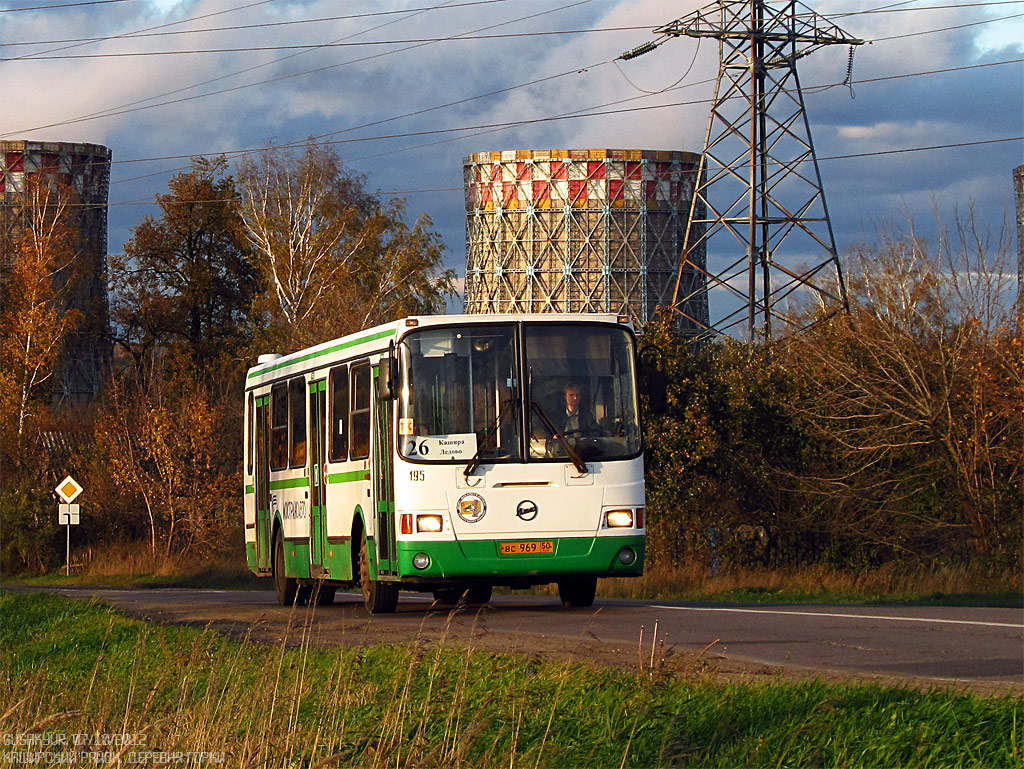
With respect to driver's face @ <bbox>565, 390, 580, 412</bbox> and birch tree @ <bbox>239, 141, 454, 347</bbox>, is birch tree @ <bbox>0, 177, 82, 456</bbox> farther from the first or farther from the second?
driver's face @ <bbox>565, 390, 580, 412</bbox>

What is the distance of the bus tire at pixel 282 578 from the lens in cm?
2172

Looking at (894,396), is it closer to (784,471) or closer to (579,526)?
(784,471)

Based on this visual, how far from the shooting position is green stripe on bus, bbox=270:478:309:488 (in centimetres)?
2062

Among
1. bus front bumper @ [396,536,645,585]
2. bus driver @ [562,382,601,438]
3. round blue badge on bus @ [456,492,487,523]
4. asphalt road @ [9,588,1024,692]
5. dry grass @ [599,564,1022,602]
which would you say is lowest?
dry grass @ [599,564,1022,602]

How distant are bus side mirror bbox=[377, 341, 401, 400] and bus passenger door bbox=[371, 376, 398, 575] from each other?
0.12 meters

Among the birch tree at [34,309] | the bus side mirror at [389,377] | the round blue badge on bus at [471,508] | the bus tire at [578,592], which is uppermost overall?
the birch tree at [34,309]

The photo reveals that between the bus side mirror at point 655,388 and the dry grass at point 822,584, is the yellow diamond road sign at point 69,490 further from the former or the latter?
the bus side mirror at point 655,388

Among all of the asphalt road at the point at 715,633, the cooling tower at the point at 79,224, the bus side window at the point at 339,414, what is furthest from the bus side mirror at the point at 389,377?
the cooling tower at the point at 79,224

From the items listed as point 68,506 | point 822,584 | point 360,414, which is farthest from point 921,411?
point 68,506

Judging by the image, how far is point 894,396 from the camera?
2917cm

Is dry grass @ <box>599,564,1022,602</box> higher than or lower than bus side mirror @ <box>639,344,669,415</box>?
lower

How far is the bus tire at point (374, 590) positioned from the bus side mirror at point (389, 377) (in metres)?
1.82

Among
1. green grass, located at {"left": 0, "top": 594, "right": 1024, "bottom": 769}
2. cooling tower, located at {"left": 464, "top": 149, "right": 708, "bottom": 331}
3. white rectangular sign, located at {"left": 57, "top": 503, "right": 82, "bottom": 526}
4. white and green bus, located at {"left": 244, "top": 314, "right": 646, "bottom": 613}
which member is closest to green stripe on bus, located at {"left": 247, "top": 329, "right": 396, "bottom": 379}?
white and green bus, located at {"left": 244, "top": 314, "right": 646, "bottom": 613}

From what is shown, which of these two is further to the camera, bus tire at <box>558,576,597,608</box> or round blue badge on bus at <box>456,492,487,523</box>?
bus tire at <box>558,576,597,608</box>
